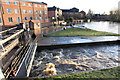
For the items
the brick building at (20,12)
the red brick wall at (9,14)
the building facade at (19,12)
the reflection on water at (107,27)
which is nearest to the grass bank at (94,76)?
the brick building at (20,12)

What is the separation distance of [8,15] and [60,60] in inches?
718

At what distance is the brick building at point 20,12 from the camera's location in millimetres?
20130

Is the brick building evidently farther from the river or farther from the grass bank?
the grass bank

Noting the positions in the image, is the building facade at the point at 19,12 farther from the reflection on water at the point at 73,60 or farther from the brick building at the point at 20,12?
the reflection on water at the point at 73,60

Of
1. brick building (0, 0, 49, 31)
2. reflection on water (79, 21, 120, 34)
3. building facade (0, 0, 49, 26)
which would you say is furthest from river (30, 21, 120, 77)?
building facade (0, 0, 49, 26)

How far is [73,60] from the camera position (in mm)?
8352

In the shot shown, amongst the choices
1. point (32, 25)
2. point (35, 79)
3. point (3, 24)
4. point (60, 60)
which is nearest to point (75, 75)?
point (35, 79)

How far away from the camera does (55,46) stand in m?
10.7

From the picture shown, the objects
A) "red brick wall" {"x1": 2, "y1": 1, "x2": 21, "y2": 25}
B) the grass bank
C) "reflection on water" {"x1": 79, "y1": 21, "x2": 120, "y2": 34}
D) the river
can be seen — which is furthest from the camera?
"reflection on water" {"x1": 79, "y1": 21, "x2": 120, "y2": 34}

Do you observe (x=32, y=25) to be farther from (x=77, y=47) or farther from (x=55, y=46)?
(x=77, y=47)

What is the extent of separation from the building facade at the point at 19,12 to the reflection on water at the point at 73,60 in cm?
1305

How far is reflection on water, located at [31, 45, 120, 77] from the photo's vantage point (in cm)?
714

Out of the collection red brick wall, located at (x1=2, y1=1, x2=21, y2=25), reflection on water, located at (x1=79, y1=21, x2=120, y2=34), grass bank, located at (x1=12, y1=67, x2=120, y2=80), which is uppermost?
red brick wall, located at (x1=2, y1=1, x2=21, y2=25)

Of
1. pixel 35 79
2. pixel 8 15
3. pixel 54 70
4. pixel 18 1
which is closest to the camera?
pixel 35 79
